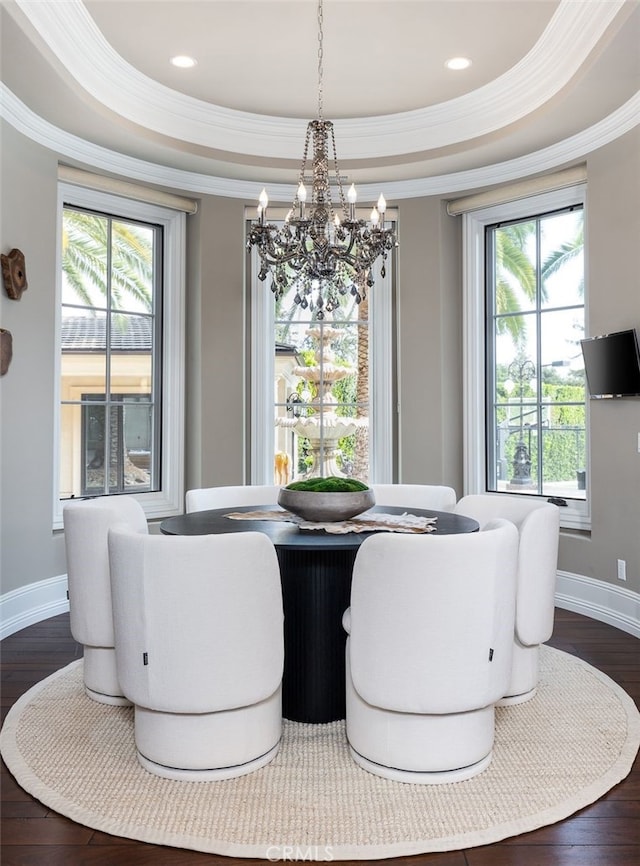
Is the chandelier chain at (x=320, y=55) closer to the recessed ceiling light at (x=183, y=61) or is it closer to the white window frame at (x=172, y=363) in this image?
the recessed ceiling light at (x=183, y=61)

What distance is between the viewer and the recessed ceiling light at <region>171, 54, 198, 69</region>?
144 inches

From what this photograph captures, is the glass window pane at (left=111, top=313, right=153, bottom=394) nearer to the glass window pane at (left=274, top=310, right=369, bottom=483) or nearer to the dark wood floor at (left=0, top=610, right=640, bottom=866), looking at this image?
the glass window pane at (left=274, top=310, right=369, bottom=483)

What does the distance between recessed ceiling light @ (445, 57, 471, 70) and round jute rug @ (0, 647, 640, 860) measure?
3.21 meters

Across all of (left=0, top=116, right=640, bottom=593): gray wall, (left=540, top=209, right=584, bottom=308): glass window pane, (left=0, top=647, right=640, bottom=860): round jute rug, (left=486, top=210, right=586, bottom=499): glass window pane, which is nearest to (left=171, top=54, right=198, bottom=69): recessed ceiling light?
(left=0, top=116, right=640, bottom=593): gray wall

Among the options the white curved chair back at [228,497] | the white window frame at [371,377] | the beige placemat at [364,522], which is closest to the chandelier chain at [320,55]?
the white window frame at [371,377]

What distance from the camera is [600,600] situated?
400 centimetres

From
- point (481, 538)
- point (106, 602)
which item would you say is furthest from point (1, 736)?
point (481, 538)

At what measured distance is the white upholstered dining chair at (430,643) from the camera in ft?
6.53

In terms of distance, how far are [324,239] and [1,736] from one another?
2188mm

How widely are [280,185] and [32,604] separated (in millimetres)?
3131

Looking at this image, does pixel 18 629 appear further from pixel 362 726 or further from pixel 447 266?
pixel 447 266

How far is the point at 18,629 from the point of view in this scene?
3709 mm

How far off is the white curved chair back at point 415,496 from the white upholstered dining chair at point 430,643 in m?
1.56

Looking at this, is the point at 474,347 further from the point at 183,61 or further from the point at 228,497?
the point at 183,61
